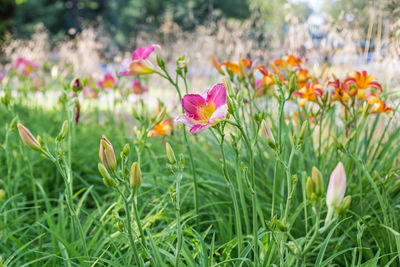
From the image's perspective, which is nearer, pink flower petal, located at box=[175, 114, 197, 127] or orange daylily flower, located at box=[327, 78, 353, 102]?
pink flower petal, located at box=[175, 114, 197, 127]

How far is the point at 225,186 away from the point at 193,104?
90 cm

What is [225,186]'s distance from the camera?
1.78 meters

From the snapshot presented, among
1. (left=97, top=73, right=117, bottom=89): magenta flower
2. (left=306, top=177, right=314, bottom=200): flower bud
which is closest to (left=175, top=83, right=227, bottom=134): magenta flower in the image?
(left=306, top=177, right=314, bottom=200): flower bud

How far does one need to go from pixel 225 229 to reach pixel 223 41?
3910 mm

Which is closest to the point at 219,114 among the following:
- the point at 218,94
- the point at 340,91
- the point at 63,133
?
the point at 218,94

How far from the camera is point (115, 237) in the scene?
1.42m

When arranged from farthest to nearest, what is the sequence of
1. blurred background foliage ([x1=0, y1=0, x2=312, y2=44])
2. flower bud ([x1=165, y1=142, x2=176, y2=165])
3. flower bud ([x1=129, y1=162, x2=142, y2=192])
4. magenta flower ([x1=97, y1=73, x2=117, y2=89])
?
blurred background foliage ([x1=0, y1=0, x2=312, y2=44])
magenta flower ([x1=97, y1=73, x2=117, y2=89])
flower bud ([x1=165, y1=142, x2=176, y2=165])
flower bud ([x1=129, y1=162, x2=142, y2=192])

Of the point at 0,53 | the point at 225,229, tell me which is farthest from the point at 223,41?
the point at 0,53

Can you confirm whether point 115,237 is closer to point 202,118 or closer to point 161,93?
point 202,118

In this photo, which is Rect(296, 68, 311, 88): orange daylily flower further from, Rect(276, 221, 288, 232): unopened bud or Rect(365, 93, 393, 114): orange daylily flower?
Rect(276, 221, 288, 232): unopened bud

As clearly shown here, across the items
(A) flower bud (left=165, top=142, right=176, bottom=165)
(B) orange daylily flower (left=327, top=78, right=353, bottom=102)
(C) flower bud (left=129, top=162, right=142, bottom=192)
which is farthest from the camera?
(B) orange daylily flower (left=327, top=78, right=353, bottom=102)

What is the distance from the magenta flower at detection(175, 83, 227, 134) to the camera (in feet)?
2.82

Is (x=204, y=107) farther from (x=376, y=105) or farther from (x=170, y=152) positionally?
(x=376, y=105)

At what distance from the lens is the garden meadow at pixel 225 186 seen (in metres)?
0.94
